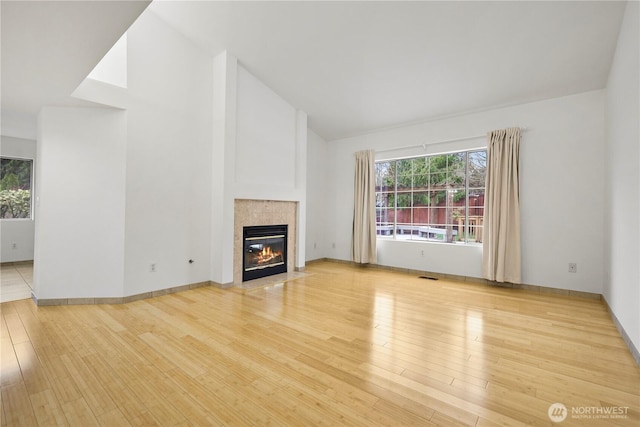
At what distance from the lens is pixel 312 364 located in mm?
2154

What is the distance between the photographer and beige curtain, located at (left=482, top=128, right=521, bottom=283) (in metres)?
4.42

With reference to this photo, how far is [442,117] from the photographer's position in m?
5.16

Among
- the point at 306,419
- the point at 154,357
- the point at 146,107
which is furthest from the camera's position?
the point at 146,107

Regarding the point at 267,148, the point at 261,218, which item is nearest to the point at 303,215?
the point at 261,218

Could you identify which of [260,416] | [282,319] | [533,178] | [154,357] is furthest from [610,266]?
[154,357]

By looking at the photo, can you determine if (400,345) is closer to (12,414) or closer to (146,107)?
(12,414)

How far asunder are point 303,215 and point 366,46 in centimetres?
312

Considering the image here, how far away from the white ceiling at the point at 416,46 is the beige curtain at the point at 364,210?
136cm

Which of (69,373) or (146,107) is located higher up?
(146,107)

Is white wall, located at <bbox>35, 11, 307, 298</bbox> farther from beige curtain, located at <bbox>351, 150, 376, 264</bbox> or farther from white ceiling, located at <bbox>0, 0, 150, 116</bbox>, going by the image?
beige curtain, located at <bbox>351, 150, 376, 264</bbox>

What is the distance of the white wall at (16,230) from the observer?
18.9 ft

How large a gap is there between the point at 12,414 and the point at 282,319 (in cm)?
197

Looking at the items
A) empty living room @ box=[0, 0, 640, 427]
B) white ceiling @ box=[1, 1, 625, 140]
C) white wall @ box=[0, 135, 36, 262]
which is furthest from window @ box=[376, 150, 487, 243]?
white wall @ box=[0, 135, 36, 262]

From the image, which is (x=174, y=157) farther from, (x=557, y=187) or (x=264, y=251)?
(x=557, y=187)
